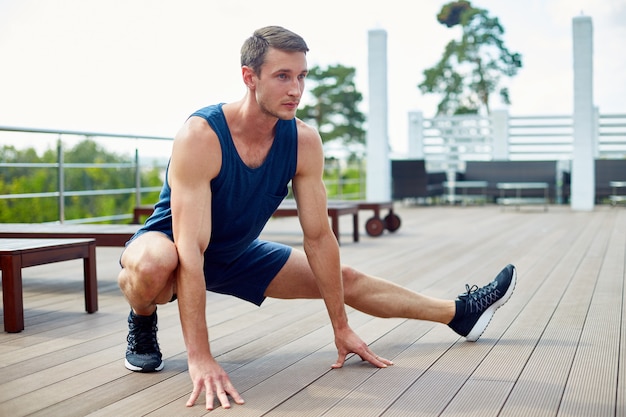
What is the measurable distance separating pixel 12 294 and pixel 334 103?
55.7ft

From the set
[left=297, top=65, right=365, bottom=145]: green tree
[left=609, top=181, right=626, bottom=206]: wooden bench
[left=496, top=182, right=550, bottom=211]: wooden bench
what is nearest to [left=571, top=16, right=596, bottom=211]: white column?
[left=609, top=181, right=626, bottom=206]: wooden bench

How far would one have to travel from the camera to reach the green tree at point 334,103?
61.5ft

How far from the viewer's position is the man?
1682 millimetres

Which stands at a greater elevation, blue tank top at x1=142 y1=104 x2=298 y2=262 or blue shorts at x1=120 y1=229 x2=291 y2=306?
blue tank top at x1=142 y1=104 x2=298 y2=262

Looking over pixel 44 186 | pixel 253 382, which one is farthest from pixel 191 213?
pixel 44 186

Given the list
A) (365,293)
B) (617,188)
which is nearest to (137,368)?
(365,293)

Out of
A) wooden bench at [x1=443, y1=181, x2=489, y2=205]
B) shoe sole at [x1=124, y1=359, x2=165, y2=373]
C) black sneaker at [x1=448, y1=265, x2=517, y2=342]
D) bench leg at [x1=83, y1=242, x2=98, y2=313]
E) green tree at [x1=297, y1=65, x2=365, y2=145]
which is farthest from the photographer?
green tree at [x1=297, y1=65, x2=365, y2=145]

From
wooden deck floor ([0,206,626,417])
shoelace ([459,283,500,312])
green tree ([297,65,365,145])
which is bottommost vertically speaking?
wooden deck floor ([0,206,626,417])

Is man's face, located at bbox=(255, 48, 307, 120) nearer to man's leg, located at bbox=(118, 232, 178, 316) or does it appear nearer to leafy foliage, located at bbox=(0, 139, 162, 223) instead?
man's leg, located at bbox=(118, 232, 178, 316)

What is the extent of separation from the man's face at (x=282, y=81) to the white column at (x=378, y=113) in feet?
27.3

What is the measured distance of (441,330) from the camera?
2.35 meters

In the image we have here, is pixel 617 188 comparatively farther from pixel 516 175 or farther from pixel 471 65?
pixel 471 65

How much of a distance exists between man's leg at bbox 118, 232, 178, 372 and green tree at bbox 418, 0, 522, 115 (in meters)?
13.3

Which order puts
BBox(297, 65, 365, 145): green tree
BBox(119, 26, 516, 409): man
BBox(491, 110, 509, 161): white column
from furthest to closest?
BBox(297, 65, 365, 145): green tree
BBox(491, 110, 509, 161): white column
BBox(119, 26, 516, 409): man
